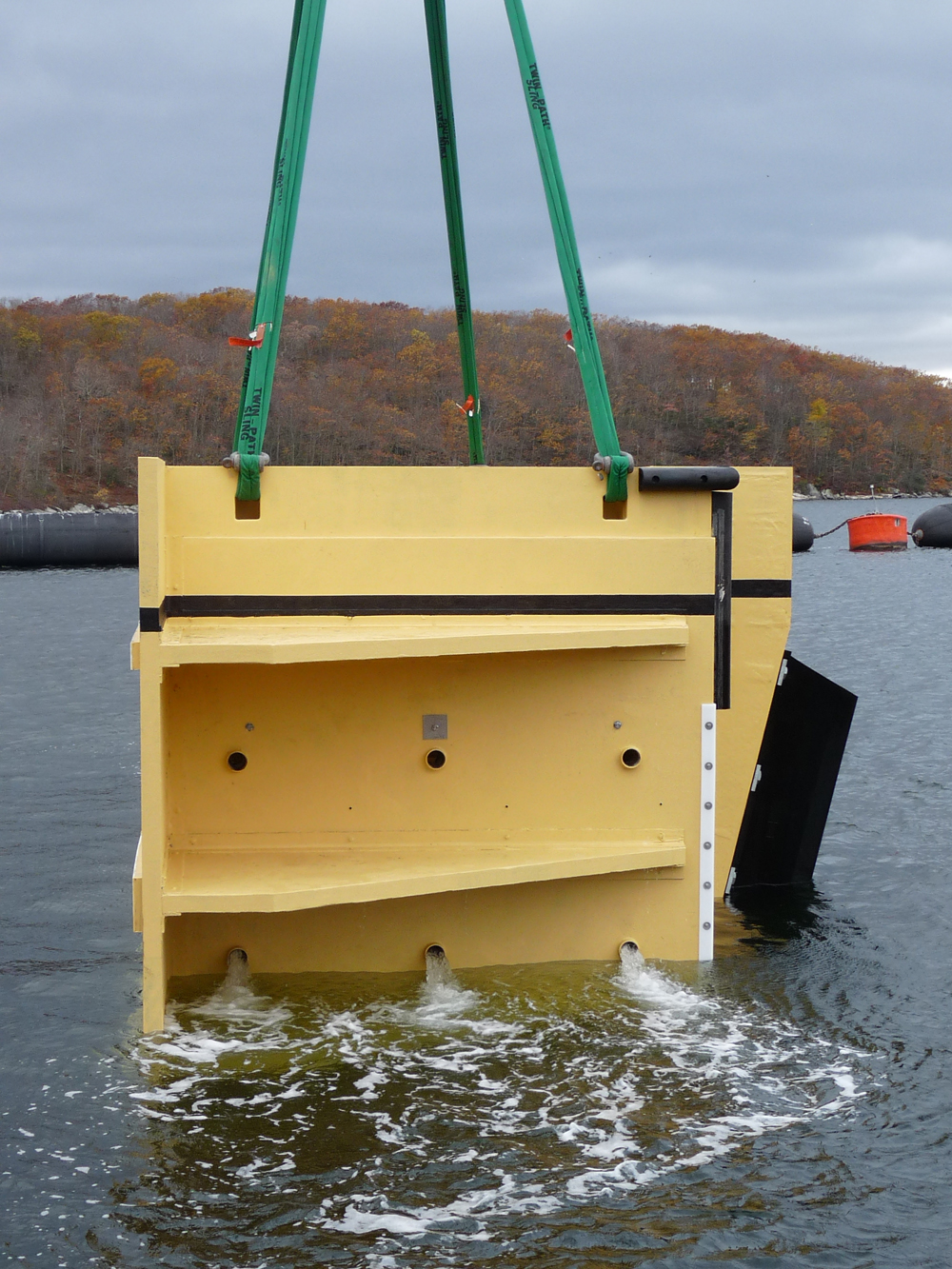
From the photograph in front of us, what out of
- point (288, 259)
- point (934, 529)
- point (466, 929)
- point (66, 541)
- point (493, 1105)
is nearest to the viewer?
point (493, 1105)

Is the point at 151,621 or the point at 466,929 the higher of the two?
the point at 151,621

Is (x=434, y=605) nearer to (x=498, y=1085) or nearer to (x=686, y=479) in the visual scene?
(x=686, y=479)

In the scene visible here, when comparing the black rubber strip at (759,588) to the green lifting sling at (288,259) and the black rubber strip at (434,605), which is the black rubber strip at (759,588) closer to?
the black rubber strip at (434,605)

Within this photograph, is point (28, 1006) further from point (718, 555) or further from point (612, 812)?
point (718, 555)

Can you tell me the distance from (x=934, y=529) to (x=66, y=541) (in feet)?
137

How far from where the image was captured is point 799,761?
8.63m

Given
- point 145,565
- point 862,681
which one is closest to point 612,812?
point 145,565

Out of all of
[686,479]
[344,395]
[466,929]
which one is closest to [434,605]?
[686,479]

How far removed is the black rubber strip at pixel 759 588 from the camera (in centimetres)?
748

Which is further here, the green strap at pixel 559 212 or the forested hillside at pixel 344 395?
the forested hillside at pixel 344 395

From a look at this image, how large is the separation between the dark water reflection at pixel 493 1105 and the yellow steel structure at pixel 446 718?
14.4 inches

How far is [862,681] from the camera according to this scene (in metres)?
22.0

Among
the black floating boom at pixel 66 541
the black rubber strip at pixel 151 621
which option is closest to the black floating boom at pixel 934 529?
the black floating boom at pixel 66 541

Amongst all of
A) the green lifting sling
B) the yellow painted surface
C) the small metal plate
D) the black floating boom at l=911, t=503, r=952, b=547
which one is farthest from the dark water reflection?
the black floating boom at l=911, t=503, r=952, b=547
